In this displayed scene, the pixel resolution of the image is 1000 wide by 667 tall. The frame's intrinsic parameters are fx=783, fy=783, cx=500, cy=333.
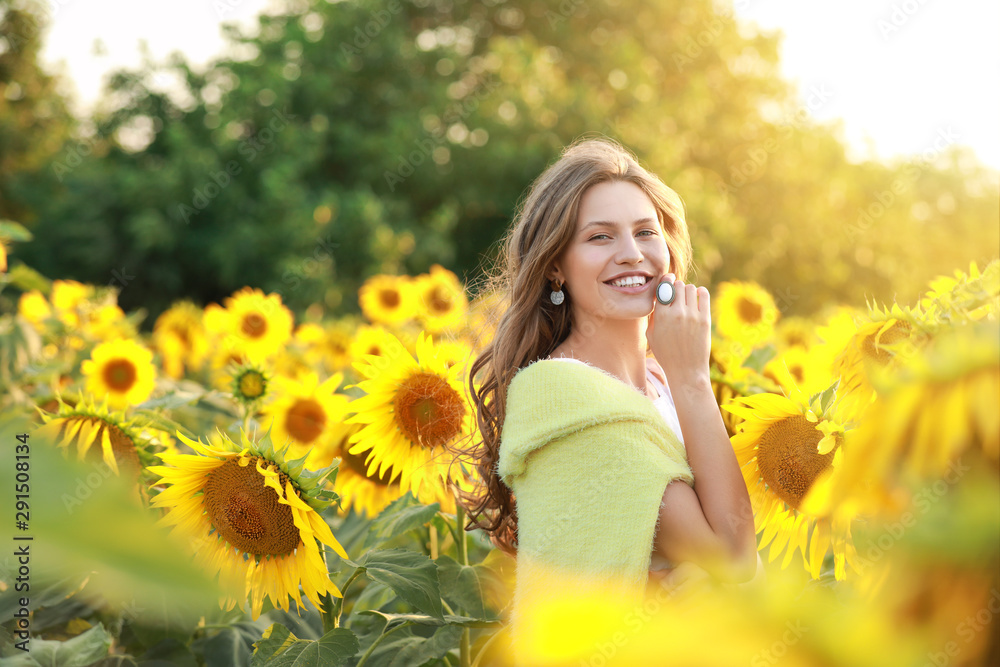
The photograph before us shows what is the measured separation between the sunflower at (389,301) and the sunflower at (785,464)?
3.28m

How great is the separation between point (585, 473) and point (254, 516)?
0.74 metres

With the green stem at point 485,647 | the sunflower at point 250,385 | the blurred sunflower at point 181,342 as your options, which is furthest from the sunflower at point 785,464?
the blurred sunflower at point 181,342

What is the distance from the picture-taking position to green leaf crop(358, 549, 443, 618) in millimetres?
1756

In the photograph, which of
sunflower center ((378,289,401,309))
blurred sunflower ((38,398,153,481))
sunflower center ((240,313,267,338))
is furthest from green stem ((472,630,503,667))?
sunflower center ((378,289,401,309))

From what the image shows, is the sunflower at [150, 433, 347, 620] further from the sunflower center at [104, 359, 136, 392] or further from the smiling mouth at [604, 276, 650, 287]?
the sunflower center at [104, 359, 136, 392]

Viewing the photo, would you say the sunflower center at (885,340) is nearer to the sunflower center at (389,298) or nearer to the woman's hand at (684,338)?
the woman's hand at (684,338)

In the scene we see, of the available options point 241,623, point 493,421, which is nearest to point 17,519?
point 493,421

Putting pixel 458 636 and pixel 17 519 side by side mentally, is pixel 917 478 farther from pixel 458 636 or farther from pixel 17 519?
pixel 458 636

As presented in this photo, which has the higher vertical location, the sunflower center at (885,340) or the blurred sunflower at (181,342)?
the sunflower center at (885,340)

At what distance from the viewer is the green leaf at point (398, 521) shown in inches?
79.4

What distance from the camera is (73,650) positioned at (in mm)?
1925

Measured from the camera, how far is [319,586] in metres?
1.75

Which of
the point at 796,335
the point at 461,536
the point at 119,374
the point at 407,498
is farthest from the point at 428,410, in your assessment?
the point at 796,335

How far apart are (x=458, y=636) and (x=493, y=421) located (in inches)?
23.0
